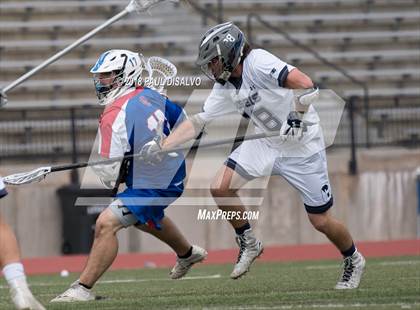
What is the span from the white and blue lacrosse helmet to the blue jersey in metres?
0.10

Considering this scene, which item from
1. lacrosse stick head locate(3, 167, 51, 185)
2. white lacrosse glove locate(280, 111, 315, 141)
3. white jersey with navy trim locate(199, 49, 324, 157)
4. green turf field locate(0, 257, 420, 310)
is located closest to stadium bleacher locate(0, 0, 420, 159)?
green turf field locate(0, 257, 420, 310)

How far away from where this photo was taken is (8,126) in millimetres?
16797

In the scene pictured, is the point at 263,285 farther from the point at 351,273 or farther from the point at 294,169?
the point at 294,169

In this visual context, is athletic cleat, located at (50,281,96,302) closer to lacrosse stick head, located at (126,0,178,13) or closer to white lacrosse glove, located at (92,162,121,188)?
white lacrosse glove, located at (92,162,121,188)

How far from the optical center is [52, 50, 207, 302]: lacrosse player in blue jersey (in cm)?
865

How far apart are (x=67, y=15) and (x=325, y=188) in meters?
10.8

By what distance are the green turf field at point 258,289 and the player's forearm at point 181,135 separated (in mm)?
1058

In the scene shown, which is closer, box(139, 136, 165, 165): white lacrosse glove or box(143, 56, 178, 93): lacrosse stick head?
box(139, 136, 165, 165): white lacrosse glove

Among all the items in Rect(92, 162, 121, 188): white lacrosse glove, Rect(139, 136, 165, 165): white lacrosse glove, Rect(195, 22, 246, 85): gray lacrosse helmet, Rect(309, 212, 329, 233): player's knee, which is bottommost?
Rect(309, 212, 329, 233): player's knee

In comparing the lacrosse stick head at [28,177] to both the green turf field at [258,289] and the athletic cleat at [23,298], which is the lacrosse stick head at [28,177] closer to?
the green turf field at [258,289]

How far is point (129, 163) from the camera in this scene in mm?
8875

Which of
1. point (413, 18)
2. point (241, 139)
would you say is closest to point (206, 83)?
point (413, 18)

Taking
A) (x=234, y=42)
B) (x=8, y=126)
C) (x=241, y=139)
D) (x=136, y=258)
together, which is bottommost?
(x=136, y=258)

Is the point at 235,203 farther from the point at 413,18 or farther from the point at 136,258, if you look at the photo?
the point at 413,18
